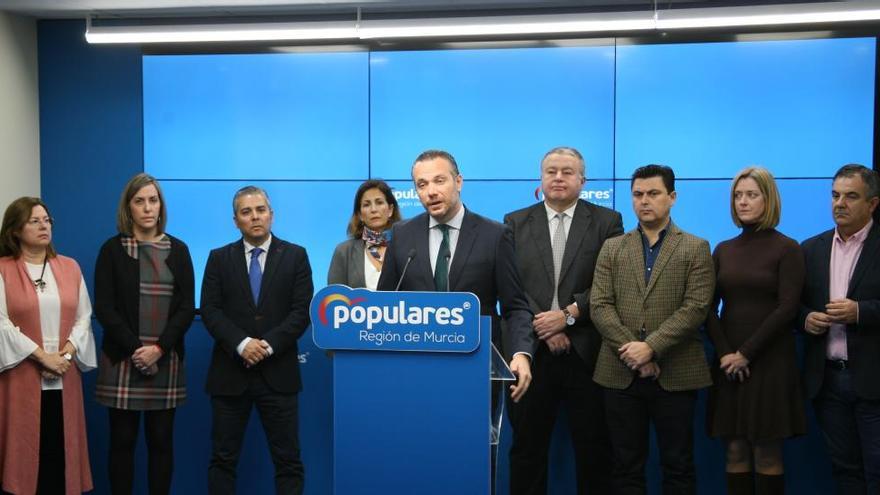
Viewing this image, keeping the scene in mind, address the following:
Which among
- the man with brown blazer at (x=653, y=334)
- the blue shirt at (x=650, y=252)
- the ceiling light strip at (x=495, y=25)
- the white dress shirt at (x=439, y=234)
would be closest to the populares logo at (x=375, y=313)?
the white dress shirt at (x=439, y=234)

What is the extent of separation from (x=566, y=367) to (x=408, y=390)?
1.77 meters

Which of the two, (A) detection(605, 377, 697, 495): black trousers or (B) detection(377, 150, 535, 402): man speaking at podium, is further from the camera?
(A) detection(605, 377, 697, 495): black trousers

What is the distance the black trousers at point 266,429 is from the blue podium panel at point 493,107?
158cm

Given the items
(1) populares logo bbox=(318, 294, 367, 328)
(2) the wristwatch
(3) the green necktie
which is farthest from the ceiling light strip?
(1) populares logo bbox=(318, 294, 367, 328)

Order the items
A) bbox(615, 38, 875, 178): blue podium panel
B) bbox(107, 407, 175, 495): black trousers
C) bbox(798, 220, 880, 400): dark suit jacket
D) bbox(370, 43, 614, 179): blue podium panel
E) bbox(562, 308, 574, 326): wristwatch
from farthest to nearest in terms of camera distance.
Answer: bbox(370, 43, 614, 179): blue podium panel, bbox(615, 38, 875, 178): blue podium panel, bbox(107, 407, 175, 495): black trousers, bbox(562, 308, 574, 326): wristwatch, bbox(798, 220, 880, 400): dark suit jacket

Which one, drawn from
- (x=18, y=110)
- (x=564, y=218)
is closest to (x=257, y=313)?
(x=564, y=218)

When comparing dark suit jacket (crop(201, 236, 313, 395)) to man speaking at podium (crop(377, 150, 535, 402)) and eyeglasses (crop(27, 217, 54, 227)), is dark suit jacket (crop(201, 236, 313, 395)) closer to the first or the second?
eyeglasses (crop(27, 217, 54, 227))

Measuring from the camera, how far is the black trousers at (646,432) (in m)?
3.60

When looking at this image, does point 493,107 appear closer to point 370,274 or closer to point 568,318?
point 370,274

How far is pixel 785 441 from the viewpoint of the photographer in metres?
4.25

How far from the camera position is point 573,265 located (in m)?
3.85

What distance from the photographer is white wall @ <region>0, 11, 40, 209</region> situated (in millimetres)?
4820

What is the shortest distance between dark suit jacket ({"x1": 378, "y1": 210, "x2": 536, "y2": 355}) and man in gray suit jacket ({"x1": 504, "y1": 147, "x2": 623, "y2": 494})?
2.85 ft

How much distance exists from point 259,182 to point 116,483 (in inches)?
75.4
